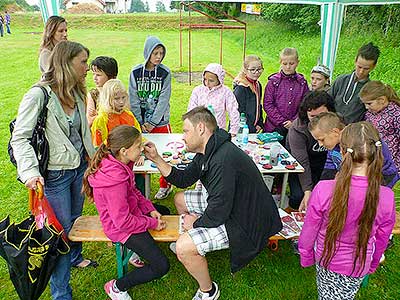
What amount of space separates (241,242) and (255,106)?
2.39 meters

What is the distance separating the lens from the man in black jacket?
240cm

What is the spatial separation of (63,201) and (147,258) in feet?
2.37

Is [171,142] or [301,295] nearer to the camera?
[301,295]

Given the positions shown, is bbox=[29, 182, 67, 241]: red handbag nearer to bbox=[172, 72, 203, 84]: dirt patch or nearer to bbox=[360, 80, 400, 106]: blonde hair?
bbox=[360, 80, 400, 106]: blonde hair

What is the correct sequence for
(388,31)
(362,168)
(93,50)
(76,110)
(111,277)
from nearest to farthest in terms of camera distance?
1. (362,168)
2. (76,110)
3. (111,277)
4. (388,31)
5. (93,50)

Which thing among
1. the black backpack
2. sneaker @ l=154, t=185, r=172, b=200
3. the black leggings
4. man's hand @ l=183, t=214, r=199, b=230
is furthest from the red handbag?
sneaker @ l=154, t=185, r=172, b=200

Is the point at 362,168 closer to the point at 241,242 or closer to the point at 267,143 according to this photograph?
the point at 241,242

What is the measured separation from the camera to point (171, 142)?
387 cm

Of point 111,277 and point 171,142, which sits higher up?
point 171,142

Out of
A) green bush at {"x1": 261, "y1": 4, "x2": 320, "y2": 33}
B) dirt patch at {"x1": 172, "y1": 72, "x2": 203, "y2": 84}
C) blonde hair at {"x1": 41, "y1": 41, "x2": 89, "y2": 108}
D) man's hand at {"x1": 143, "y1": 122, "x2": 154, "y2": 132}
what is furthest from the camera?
green bush at {"x1": 261, "y1": 4, "x2": 320, "y2": 33}

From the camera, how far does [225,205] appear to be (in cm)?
242

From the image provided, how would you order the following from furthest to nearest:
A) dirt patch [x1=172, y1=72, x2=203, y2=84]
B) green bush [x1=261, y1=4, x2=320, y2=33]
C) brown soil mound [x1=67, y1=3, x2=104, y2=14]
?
1. brown soil mound [x1=67, y1=3, x2=104, y2=14]
2. green bush [x1=261, y1=4, x2=320, y2=33]
3. dirt patch [x1=172, y1=72, x2=203, y2=84]

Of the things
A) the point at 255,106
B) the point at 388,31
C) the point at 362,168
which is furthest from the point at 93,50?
the point at 362,168

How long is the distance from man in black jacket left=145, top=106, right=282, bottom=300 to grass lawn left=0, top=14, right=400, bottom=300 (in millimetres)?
585
